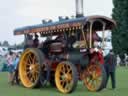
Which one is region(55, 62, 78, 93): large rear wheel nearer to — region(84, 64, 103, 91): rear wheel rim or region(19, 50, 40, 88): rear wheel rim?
region(84, 64, 103, 91): rear wheel rim

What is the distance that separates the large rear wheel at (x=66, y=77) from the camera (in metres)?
18.0

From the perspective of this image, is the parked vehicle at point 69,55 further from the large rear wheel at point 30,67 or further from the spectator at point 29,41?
the spectator at point 29,41

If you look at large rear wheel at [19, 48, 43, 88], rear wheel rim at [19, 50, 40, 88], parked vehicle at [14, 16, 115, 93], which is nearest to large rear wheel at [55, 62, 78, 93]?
parked vehicle at [14, 16, 115, 93]

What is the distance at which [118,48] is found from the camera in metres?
56.7

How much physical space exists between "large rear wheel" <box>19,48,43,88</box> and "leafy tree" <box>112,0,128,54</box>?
115 feet

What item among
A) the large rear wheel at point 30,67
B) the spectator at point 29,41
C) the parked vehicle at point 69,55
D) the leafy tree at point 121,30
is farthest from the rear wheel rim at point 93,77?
the leafy tree at point 121,30

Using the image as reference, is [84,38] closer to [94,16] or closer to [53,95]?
[94,16]

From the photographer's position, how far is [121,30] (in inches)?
2249

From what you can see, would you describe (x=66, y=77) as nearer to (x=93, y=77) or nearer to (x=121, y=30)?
(x=93, y=77)

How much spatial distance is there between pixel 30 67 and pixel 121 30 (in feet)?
123

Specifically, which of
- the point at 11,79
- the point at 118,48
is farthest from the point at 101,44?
the point at 118,48

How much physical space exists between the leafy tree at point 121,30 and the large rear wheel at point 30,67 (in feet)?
115

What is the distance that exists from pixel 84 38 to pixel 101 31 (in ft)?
4.31

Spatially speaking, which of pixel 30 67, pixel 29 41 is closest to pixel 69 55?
pixel 30 67
